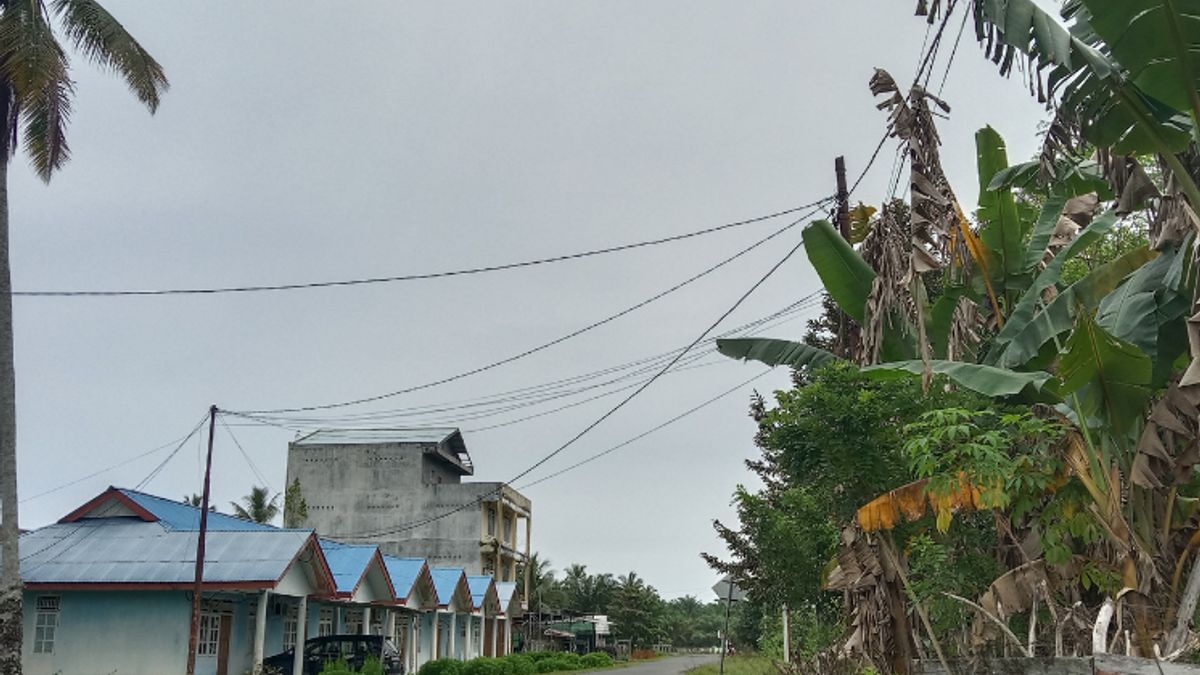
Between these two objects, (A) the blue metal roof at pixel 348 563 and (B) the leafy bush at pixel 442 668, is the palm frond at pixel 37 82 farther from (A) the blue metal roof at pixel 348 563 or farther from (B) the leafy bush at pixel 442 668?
(B) the leafy bush at pixel 442 668

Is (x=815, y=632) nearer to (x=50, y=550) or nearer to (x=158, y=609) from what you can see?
(x=158, y=609)

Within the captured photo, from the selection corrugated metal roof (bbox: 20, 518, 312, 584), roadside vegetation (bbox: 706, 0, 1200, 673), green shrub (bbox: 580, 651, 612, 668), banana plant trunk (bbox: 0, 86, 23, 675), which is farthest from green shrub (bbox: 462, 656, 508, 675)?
roadside vegetation (bbox: 706, 0, 1200, 673)

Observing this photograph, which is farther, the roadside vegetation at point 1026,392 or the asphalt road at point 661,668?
the asphalt road at point 661,668

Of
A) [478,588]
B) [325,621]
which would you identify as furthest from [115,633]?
[478,588]

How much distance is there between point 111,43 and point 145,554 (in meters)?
12.6

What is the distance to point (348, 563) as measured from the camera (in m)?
30.3

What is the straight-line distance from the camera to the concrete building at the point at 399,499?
52219 mm

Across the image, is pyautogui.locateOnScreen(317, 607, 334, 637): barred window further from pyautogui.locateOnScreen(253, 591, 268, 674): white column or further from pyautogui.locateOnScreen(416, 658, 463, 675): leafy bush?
pyautogui.locateOnScreen(253, 591, 268, 674): white column

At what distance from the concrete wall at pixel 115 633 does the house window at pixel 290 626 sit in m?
5.10

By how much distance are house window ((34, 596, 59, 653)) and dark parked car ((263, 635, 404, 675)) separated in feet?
16.8

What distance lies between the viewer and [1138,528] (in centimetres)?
826

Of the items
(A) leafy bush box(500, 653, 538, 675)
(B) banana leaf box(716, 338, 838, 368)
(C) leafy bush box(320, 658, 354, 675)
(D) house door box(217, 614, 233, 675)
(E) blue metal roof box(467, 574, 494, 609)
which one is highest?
(B) banana leaf box(716, 338, 838, 368)

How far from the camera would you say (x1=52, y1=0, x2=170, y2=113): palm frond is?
19.3 m

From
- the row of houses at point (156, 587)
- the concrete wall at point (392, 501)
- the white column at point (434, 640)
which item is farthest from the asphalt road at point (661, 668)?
the row of houses at point (156, 587)
